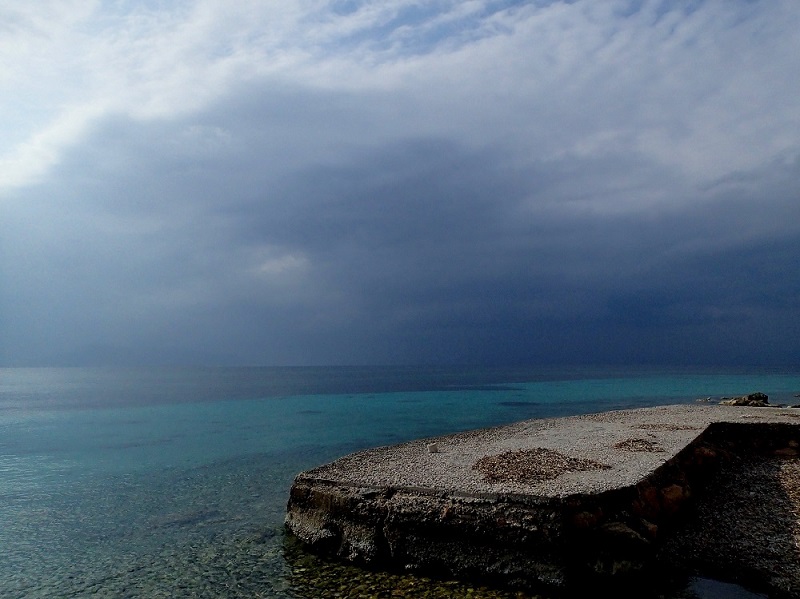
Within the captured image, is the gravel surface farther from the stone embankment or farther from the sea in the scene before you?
the sea

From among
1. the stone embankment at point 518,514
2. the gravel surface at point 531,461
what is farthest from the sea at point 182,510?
the gravel surface at point 531,461

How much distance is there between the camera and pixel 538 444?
18.8 meters

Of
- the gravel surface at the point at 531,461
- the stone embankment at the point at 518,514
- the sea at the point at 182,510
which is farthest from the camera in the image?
the gravel surface at the point at 531,461

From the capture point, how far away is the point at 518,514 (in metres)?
10.7

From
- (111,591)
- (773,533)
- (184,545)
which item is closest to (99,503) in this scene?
(184,545)

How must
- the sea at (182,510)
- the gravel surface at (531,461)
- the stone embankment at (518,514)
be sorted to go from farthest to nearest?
the gravel surface at (531,461) → the sea at (182,510) → the stone embankment at (518,514)

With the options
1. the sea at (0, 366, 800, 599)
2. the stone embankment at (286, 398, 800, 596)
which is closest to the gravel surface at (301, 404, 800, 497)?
the stone embankment at (286, 398, 800, 596)

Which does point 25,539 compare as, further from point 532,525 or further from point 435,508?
point 532,525

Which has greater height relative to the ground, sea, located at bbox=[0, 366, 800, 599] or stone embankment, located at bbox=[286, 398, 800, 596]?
stone embankment, located at bbox=[286, 398, 800, 596]

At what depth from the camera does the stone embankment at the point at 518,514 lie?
10391mm

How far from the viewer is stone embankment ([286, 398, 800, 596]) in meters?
10.4

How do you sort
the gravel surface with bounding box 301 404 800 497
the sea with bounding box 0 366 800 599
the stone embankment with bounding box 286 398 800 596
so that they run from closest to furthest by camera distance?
the stone embankment with bounding box 286 398 800 596, the sea with bounding box 0 366 800 599, the gravel surface with bounding box 301 404 800 497

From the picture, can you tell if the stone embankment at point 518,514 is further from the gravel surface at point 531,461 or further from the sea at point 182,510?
the sea at point 182,510

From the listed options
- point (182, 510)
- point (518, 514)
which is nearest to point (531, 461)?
point (518, 514)
